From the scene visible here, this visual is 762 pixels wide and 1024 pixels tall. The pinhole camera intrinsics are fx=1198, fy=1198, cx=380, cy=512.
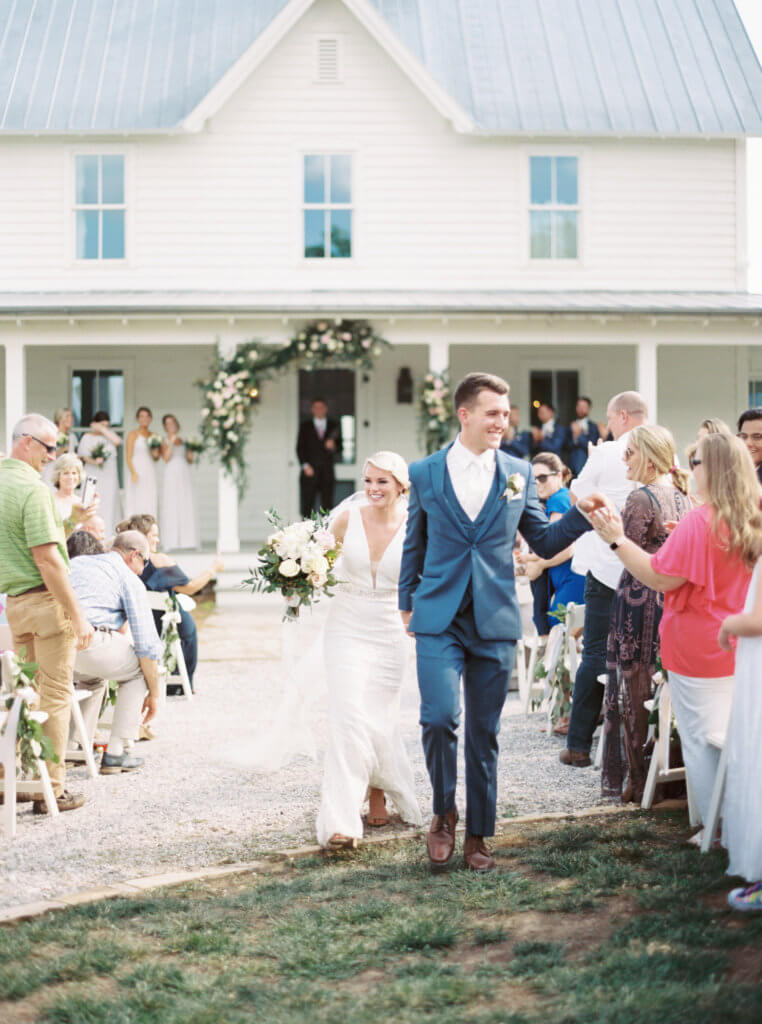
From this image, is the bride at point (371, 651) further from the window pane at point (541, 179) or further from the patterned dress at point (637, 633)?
the window pane at point (541, 179)

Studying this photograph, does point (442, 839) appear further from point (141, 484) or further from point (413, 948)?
point (141, 484)

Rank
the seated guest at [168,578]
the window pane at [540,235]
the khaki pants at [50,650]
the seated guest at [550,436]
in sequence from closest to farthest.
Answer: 1. the khaki pants at [50,650]
2. the seated guest at [168,578]
3. the seated guest at [550,436]
4. the window pane at [540,235]

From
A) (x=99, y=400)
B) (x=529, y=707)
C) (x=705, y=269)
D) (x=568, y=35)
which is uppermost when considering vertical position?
(x=568, y=35)

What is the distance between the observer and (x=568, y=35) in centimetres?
1944

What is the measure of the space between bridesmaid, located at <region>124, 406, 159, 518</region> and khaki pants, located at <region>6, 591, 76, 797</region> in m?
11.0

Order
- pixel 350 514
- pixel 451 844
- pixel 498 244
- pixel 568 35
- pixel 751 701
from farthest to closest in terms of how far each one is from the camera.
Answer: pixel 568 35
pixel 498 244
pixel 350 514
pixel 451 844
pixel 751 701

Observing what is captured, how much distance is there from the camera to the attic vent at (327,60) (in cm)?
1775

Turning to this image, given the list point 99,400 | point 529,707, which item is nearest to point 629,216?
point 99,400

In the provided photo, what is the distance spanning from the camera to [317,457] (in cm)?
1725

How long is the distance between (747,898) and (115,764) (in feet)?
14.0

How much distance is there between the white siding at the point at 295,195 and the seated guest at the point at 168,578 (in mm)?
8999

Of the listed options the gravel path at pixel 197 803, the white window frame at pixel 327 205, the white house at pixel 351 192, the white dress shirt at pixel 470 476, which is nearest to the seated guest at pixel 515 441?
the white house at pixel 351 192

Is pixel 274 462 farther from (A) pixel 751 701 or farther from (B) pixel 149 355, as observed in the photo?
(A) pixel 751 701

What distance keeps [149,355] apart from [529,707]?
1136 cm
